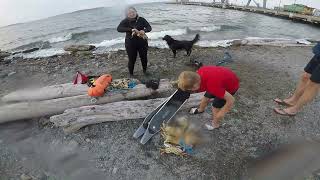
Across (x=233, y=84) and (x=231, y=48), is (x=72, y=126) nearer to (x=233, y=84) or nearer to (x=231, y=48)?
(x=233, y=84)

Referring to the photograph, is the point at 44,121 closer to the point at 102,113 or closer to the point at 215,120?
the point at 102,113

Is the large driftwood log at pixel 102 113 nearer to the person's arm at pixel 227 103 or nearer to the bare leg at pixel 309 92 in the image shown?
the person's arm at pixel 227 103

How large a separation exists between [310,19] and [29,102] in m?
34.1

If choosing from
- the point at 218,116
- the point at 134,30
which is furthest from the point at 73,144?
the point at 134,30

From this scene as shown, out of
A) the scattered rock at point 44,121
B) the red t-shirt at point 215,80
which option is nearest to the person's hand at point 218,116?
the red t-shirt at point 215,80

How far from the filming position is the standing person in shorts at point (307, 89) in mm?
5801

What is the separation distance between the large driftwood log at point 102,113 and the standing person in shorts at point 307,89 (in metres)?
2.86

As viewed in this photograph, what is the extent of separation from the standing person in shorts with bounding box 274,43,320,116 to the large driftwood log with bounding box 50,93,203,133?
9.40 ft

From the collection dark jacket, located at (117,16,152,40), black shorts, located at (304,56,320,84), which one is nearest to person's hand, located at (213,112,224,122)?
black shorts, located at (304,56,320,84)

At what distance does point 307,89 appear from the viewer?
19.6ft

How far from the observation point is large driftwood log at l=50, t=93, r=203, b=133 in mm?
6188

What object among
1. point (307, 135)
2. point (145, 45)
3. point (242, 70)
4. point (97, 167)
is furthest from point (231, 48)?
point (97, 167)

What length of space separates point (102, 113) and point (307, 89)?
4228 millimetres

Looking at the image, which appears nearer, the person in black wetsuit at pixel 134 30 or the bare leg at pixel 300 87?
the bare leg at pixel 300 87
